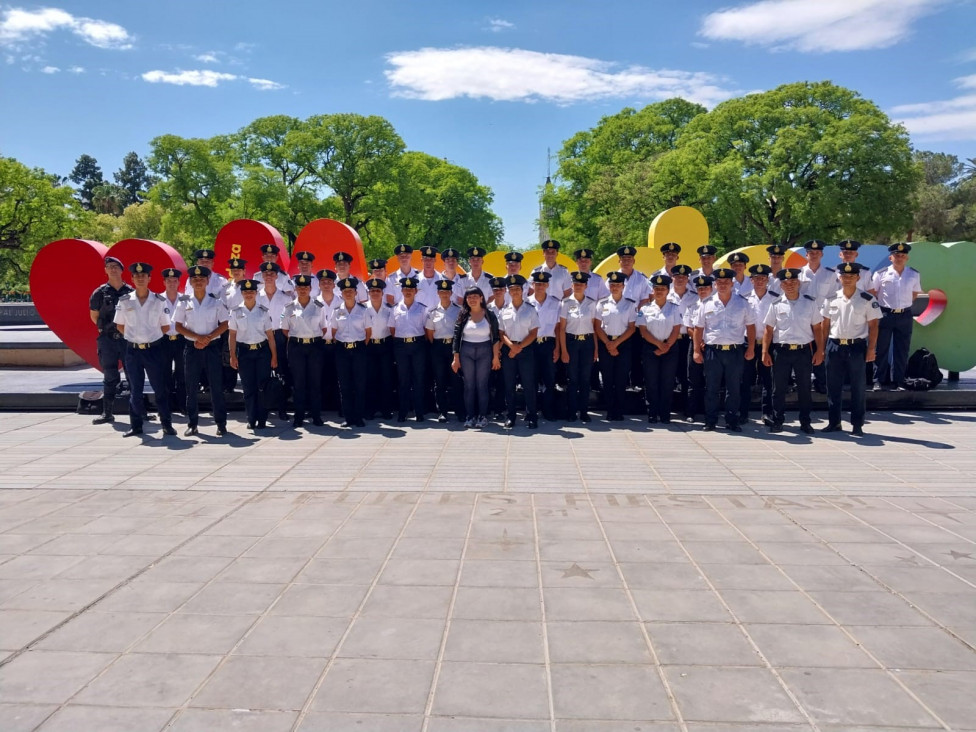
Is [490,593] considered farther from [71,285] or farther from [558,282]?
[71,285]

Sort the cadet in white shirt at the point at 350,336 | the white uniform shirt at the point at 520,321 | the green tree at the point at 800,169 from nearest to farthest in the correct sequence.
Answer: the white uniform shirt at the point at 520,321, the cadet in white shirt at the point at 350,336, the green tree at the point at 800,169

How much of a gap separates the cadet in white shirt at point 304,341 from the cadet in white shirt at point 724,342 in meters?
4.30

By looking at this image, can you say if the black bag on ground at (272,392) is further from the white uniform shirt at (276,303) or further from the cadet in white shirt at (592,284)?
the cadet in white shirt at (592,284)

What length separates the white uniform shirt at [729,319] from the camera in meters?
7.96

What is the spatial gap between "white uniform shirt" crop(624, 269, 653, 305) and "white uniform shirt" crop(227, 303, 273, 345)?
4291mm

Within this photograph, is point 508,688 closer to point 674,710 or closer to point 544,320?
point 674,710

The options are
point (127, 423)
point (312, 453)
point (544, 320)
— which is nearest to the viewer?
point (312, 453)

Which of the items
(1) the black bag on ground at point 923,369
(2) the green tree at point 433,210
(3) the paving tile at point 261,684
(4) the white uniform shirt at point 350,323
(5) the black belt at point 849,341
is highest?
(2) the green tree at point 433,210

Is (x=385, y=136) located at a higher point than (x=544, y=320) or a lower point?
higher

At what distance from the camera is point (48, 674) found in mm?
3035

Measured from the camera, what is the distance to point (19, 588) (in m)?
A: 3.94

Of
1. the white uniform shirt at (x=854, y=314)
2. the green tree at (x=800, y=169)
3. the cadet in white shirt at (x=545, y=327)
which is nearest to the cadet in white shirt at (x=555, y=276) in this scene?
the cadet in white shirt at (x=545, y=327)

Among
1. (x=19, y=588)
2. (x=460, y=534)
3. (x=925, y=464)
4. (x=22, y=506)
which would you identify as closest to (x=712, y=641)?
(x=460, y=534)

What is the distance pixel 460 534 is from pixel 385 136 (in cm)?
3443
